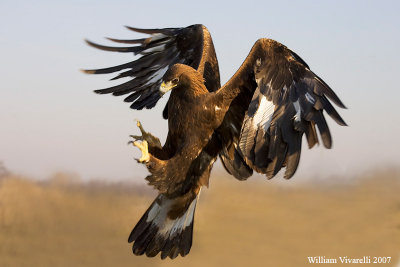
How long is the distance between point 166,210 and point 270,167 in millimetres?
1638

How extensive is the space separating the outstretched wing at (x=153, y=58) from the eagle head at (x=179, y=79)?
1.27m

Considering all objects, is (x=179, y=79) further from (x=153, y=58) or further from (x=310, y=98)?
(x=153, y=58)

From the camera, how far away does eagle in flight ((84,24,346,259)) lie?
7266 mm

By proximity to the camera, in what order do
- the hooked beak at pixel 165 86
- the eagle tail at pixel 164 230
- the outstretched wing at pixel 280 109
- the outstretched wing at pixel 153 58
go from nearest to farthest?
1. the outstretched wing at pixel 280 109
2. the hooked beak at pixel 165 86
3. the eagle tail at pixel 164 230
4. the outstretched wing at pixel 153 58

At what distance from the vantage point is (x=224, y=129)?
25.9 feet

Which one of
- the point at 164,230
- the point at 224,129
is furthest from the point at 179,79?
the point at 164,230

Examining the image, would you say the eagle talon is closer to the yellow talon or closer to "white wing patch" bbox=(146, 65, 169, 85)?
the yellow talon

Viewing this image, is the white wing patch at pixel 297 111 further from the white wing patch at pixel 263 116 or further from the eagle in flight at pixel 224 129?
the white wing patch at pixel 263 116

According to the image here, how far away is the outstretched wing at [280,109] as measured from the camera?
7223mm

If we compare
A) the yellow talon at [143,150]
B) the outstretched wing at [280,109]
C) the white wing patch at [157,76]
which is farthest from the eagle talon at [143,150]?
the white wing patch at [157,76]

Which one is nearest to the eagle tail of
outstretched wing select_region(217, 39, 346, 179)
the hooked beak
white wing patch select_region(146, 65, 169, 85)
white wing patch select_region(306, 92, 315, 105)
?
outstretched wing select_region(217, 39, 346, 179)

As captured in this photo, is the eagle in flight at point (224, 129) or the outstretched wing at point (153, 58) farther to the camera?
the outstretched wing at point (153, 58)

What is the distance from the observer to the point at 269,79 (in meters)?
7.41

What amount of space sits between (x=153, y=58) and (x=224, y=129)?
7.59 ft
